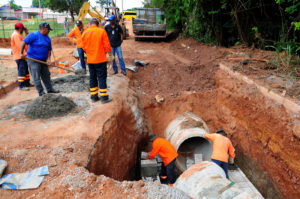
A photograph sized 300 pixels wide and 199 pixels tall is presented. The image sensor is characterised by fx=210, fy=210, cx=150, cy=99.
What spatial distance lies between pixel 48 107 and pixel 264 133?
4.94 metres

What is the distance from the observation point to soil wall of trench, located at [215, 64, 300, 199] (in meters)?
4.26

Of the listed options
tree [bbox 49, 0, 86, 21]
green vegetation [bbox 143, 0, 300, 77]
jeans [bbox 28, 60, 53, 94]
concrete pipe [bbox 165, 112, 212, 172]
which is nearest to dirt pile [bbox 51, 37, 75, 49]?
green vegetation [bbox 143, 0, 300, 77]

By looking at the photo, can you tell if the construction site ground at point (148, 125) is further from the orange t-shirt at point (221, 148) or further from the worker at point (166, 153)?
the orange t-shirt at point (221, 148)

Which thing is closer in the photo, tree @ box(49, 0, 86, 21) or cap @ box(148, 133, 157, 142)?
cap @ box(148, 133, 157, 142)

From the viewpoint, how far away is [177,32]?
49.5 ft

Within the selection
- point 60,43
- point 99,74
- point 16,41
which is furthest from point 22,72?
point 60,43

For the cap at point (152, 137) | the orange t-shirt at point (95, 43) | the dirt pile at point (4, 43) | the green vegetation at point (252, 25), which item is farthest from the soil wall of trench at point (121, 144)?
the dirt pile at point (4, 43)

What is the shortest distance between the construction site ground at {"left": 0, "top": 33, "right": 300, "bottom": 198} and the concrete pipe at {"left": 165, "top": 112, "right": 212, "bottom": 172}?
64 centimetres

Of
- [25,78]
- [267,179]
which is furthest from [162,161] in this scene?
[25,78]

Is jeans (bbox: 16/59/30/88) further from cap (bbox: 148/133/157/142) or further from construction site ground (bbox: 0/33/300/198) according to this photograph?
cap (bbox: 148/133/157/142)

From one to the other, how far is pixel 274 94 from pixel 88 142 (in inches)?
163

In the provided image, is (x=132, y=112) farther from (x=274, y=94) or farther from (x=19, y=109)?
(x=274, y=94)

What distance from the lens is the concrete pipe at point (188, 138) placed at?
5.49m

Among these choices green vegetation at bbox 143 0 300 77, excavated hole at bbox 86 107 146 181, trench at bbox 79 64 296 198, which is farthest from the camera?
green vegetation at bbox 143 0 300 77
